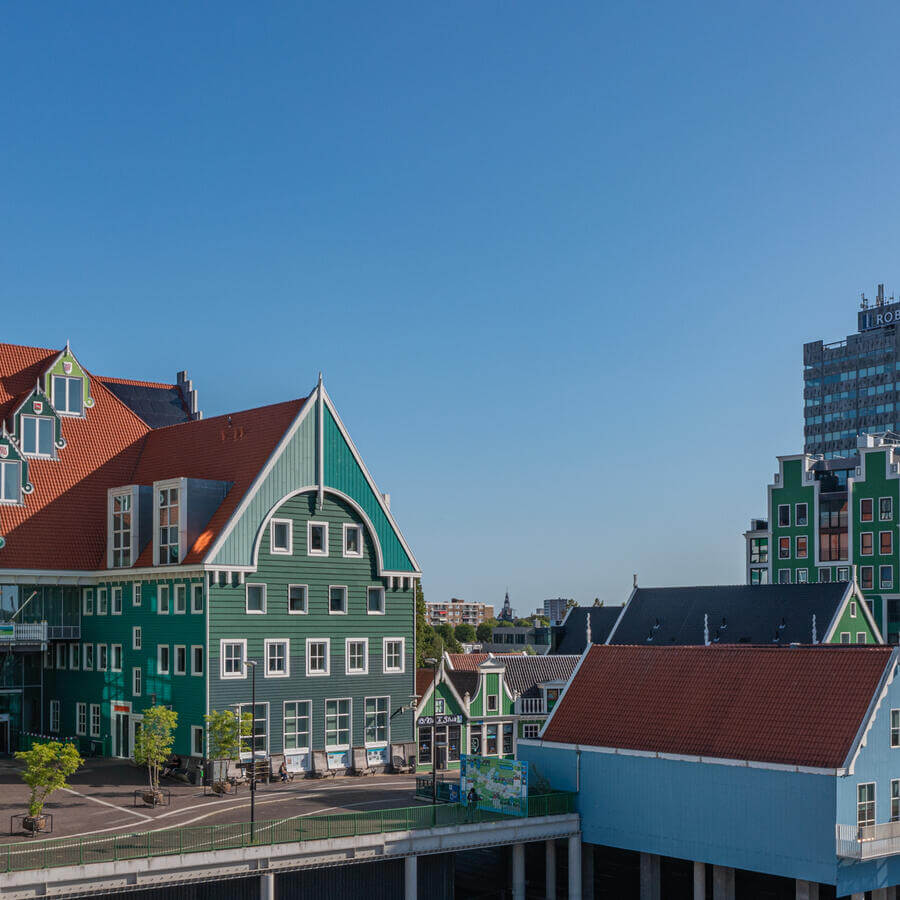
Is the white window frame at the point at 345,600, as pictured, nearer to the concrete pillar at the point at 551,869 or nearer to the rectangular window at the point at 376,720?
the rectangular window at the point at 376,720

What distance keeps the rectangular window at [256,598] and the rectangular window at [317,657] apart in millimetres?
2977

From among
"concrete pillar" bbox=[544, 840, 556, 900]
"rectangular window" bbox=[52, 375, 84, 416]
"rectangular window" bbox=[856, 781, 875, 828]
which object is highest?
"rectangular window" bbox=[52, 375, 84, 416]

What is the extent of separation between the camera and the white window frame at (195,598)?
54.3 metres

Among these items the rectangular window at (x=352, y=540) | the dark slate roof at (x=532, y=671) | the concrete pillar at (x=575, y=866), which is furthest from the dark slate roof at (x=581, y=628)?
the concrete pillar at (x=575, y=866)

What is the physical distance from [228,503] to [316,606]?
6355mm

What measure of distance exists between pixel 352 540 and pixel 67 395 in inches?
690

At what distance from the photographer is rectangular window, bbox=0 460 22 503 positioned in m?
60.2

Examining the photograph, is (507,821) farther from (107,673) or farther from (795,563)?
(795,563)

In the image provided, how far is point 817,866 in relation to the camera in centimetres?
3975

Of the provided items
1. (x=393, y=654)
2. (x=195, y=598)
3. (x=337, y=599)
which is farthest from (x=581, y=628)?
(x=195, y=598)

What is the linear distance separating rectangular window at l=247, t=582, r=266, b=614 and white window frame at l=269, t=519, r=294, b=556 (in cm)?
170

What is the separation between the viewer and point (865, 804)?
4072 centimetres

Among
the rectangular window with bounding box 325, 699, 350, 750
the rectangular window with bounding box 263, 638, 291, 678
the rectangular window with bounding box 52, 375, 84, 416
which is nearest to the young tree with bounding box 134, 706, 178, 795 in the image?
the rectangular window with bounding box 263, 638, 291, 678

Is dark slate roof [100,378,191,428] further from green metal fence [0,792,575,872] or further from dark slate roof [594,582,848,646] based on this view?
dark slate roof [594,582,848,646]
